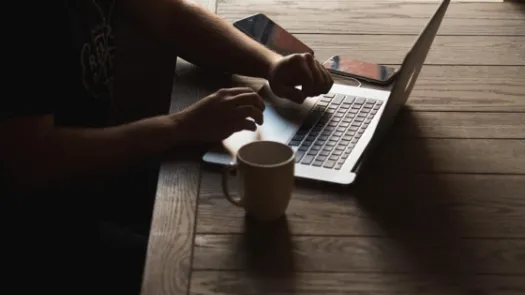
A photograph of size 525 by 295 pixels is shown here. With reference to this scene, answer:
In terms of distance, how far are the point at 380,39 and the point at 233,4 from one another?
35cm

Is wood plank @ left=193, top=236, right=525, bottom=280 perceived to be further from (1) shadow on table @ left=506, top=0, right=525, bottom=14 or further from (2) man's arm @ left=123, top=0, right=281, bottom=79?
(1) shadow on table @ left=506, top=0, right=525, bottom=14

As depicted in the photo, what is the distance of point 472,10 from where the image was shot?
5.47 ft

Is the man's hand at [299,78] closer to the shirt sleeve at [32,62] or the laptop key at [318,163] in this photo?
the laptop key at [318,163]

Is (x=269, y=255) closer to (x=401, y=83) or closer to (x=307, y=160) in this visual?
(x=307, y=160)

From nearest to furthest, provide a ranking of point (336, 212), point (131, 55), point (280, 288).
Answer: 1. point (280, 288)
2. point (336, 212)
3. point (131, 55)

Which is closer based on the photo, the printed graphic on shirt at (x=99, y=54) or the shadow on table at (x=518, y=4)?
the printed graphic on shirt at (x=99, y=54)

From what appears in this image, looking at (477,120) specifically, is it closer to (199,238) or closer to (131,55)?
(199,238)

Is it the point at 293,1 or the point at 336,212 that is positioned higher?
the point at 336,212

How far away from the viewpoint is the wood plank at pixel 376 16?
1.57 m

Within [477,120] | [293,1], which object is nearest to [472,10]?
[293,1]

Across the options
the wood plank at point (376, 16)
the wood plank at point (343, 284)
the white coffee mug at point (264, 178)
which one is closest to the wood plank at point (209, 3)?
the wood plank at point (376, 16)

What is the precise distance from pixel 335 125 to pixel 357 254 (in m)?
0.32


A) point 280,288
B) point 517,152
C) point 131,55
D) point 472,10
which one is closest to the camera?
point 280,288

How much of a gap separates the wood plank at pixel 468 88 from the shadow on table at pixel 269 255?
0.42 m
